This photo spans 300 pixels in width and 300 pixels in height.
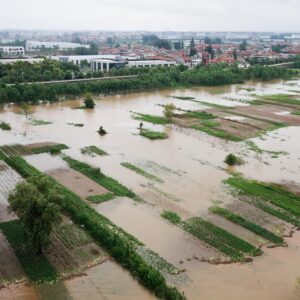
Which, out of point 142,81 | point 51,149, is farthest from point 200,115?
point 142,81

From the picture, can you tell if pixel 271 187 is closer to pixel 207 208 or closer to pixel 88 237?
pixel 207 208

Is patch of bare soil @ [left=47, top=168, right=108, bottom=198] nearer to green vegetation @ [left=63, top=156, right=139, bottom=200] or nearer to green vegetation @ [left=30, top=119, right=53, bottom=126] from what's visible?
green vegetation @ [left=63, top=156, right=139, bottom=200]

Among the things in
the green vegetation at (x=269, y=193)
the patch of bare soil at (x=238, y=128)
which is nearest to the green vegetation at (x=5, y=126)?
the patch of bare soil at (x=238, y=128)

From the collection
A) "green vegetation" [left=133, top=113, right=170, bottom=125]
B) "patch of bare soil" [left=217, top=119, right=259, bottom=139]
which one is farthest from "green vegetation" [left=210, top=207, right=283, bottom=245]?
"green vegetation" [left=133, top=113, right=170, bottom=125]

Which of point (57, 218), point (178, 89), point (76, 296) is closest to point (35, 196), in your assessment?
point (57, 218)

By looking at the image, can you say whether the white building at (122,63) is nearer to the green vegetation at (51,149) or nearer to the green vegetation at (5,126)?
the green vegetation at (5,126)

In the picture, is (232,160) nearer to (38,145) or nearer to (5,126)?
(38,145)
